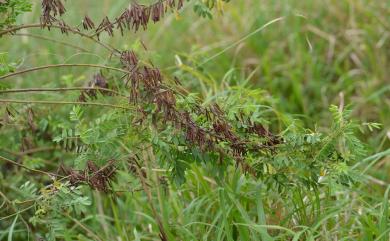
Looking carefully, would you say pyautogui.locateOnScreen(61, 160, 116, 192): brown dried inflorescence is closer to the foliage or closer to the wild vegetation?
the wild vegetation

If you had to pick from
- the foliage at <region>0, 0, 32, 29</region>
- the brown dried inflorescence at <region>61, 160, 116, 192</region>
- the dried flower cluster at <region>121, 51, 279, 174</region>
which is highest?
the foliage at <region>0, 0, 32, 29</region>

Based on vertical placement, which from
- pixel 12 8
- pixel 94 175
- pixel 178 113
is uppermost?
pixel 12 8

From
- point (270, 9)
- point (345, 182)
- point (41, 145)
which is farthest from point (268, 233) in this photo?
point (270, 9)

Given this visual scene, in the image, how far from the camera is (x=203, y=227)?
7.73ft

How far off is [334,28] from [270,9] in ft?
1.23

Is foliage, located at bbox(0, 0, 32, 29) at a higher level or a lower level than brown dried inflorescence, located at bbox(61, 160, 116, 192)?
higher

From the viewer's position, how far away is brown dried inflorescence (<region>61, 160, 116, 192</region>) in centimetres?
201

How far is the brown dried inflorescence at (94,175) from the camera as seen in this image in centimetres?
201

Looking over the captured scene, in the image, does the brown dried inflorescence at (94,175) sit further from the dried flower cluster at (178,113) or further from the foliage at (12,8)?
the foliage at (12,8)

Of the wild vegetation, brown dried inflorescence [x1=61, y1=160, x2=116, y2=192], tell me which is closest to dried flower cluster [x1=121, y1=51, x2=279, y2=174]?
the wild vegetation

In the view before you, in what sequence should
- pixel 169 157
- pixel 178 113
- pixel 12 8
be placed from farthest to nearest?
1. pixel 12 8
2. pixel 169 157
3. pixel 178 113

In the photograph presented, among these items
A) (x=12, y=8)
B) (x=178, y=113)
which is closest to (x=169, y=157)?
(x=178, y=113)

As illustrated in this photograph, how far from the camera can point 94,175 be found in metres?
2.01

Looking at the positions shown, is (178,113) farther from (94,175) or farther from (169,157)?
(94,175)
